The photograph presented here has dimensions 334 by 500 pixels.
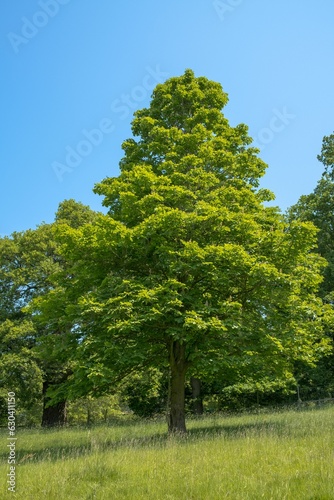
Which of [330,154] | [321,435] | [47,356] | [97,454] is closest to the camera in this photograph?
[97,454]

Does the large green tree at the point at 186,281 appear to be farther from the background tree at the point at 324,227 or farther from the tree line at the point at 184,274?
the background tree at the point at 324,227

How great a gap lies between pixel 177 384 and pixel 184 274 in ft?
13.5

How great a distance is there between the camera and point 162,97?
60.1 feet

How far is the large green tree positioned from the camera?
12.8m

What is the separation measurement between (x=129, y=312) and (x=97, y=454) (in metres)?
4.14

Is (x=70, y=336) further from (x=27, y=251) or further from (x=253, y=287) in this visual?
(x=27, y=251)

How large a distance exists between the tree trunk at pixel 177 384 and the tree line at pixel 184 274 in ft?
0.12

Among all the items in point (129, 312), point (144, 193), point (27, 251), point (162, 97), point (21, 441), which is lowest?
point (21, 441)

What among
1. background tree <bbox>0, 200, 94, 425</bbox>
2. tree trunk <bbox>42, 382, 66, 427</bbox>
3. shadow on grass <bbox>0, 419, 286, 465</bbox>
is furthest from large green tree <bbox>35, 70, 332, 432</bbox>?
tree trunk <bbox>42, 382, 66, 427</bbox>

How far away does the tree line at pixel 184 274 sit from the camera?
42.3ft

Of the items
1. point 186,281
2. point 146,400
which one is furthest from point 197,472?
point 146,400

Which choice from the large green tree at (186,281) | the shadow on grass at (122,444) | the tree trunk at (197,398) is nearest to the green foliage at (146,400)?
the tree trunk at (197,398)

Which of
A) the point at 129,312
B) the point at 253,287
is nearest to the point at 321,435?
the point at 253,287

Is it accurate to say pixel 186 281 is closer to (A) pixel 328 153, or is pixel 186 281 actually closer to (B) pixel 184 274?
(B) pixel 184 274
